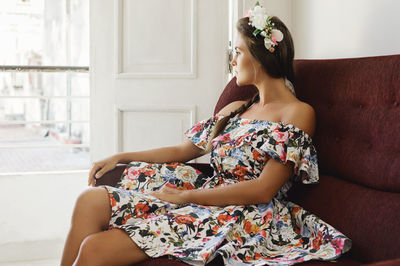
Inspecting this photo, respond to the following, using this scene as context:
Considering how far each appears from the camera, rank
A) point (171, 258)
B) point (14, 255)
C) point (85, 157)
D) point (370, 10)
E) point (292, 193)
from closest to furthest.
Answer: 1. point (171, 258)
2. point (292, 193)
3. point (370, 10)
4. point (14, 255)
5. point (85, 157)

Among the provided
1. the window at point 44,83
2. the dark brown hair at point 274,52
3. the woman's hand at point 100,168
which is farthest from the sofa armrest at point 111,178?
the window at point 44,83

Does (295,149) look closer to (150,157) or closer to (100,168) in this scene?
(150,157)

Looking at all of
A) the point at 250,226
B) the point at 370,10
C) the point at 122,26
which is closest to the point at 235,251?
the point at 250,226

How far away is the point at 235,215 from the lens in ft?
4.81

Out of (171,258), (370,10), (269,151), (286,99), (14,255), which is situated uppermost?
(370,10)

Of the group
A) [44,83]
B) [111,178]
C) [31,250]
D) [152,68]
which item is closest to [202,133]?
[111,178]

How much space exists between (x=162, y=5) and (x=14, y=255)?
1.71 metres

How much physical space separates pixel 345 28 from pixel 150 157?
104 centimetres

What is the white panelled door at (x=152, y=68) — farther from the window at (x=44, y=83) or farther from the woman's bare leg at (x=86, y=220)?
the window at (x=44, y=83)

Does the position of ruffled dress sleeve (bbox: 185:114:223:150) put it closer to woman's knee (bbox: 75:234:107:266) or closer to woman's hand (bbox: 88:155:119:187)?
woman's hand (bbox: 88:155:119:187)

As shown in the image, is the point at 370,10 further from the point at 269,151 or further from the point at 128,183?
the point at 128,183

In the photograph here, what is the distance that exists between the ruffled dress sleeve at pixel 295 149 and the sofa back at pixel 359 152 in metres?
0.07

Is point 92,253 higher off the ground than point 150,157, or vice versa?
point 150,157

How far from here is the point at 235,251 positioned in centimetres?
131
